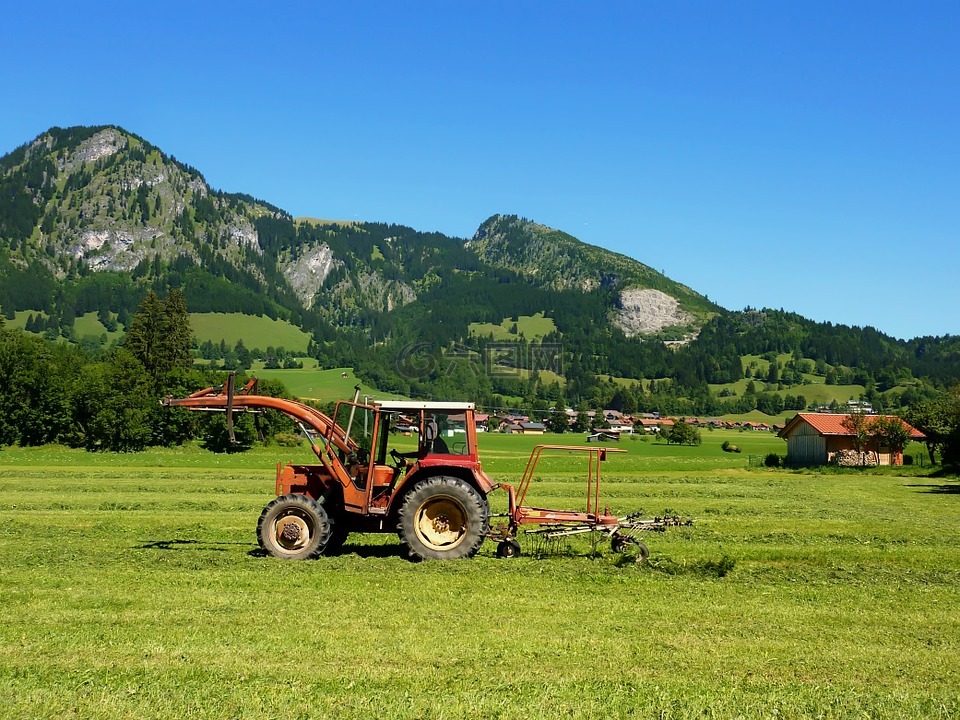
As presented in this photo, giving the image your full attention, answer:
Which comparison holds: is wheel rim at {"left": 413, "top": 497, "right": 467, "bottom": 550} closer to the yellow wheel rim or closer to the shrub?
the yellow wheel rim

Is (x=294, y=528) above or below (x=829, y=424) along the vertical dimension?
below

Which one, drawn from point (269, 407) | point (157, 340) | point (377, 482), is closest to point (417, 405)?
point (377, 482)

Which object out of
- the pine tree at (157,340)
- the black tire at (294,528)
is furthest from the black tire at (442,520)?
the pine tree at (157,340)

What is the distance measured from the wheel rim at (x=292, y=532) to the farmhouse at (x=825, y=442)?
57362 millimetres

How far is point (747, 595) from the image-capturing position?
1329cm

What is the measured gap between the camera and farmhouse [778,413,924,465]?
66312 millimetres

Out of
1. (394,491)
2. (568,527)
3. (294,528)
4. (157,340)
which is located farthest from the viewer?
(157,340)

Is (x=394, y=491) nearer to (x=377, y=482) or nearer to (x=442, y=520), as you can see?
(x=377, y=482)

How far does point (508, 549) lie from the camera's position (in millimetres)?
16656

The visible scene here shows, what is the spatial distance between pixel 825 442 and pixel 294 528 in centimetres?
5821

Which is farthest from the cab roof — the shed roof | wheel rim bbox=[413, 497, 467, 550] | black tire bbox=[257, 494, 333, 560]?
the shed roof

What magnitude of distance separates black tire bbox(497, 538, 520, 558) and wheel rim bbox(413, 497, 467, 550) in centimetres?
91

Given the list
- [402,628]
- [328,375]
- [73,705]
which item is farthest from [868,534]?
[328,375]

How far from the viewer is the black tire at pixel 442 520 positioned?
52.4 ft
